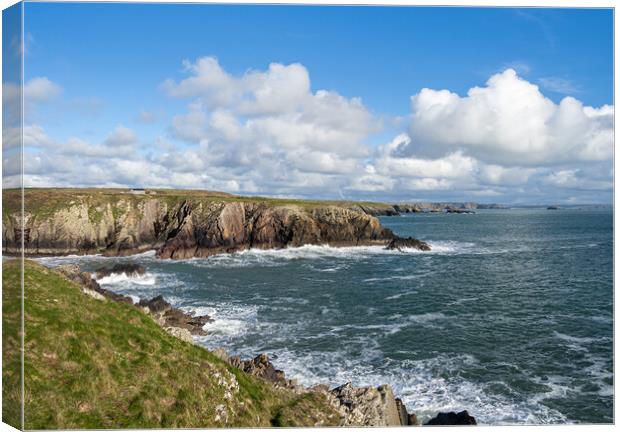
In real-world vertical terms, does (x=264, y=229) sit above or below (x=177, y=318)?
above

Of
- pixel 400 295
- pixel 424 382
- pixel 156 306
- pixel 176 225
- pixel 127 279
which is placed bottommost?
pixel 127 279

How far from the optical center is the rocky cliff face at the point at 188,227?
6688cm

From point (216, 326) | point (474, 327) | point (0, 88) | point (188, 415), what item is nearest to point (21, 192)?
point (0, 88)

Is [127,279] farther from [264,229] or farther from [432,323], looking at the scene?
[432,323]

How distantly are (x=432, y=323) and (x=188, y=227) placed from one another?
5258 cm

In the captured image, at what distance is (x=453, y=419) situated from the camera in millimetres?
15625

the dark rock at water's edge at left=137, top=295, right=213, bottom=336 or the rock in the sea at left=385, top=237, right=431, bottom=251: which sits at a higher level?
the rock in the sea at left=385, top=237, right=431, bottom=251

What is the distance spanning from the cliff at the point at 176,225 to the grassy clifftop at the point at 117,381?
174ft

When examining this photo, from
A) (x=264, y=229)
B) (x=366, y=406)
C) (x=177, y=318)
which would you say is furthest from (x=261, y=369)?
(x=264, y=229)

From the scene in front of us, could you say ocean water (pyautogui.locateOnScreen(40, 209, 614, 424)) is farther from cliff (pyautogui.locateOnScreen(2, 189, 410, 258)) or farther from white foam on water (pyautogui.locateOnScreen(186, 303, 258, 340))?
cliff (pyautogui.locateOnScreen(2, 189, 410, 258))

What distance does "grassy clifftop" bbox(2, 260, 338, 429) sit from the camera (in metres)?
10.6

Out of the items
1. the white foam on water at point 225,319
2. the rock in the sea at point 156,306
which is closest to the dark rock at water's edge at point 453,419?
the white foam on water at point 225,319

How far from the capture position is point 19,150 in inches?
458

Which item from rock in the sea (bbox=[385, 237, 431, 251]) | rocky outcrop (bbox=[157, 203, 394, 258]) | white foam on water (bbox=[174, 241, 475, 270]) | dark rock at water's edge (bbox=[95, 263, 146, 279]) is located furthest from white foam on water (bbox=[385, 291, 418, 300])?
rocky outcrop (bbox=[157, 203, 394, 258])
